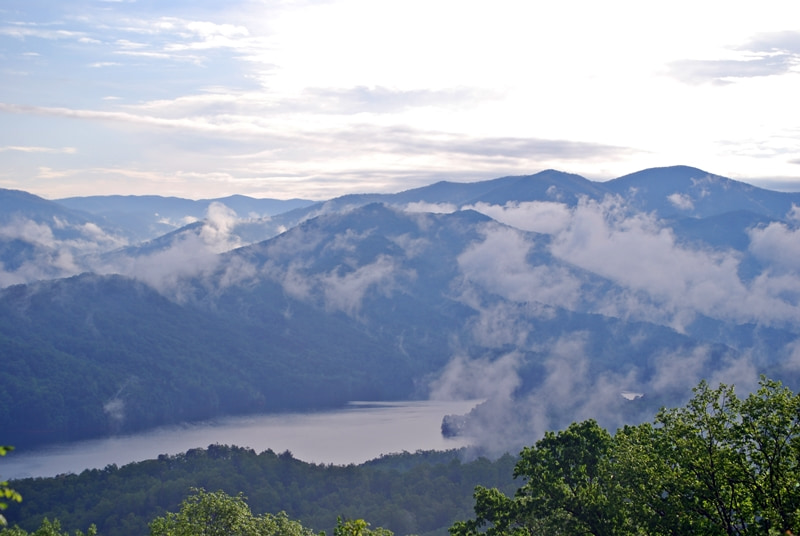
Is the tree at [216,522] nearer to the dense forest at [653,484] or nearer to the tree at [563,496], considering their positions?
the dense forest at [653,484]

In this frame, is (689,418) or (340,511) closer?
(689,418)

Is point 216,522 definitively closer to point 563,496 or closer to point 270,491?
point 563,496

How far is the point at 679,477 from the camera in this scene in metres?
32.4

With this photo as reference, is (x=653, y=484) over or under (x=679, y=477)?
under

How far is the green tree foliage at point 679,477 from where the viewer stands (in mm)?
29266

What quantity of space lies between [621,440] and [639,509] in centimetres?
607

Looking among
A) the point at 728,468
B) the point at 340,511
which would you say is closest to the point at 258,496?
the point at 340,511

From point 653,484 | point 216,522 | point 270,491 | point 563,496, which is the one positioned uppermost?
point 653,484

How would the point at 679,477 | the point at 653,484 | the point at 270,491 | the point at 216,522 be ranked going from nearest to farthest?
the point at 679,477 < the point at 653,484 < the point at 216,522 < the point at 270,491

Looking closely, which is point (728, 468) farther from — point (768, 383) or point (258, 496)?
point (258, 496)

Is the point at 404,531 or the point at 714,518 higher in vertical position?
the point at 714,518

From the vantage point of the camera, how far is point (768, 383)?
100 feet

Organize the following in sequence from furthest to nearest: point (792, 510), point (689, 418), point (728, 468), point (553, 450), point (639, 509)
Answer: point (553, 450), point (639, 509), point (689, 418), point (728, 468), point (792, 510)

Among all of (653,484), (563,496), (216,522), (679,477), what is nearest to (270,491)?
(216,522)
